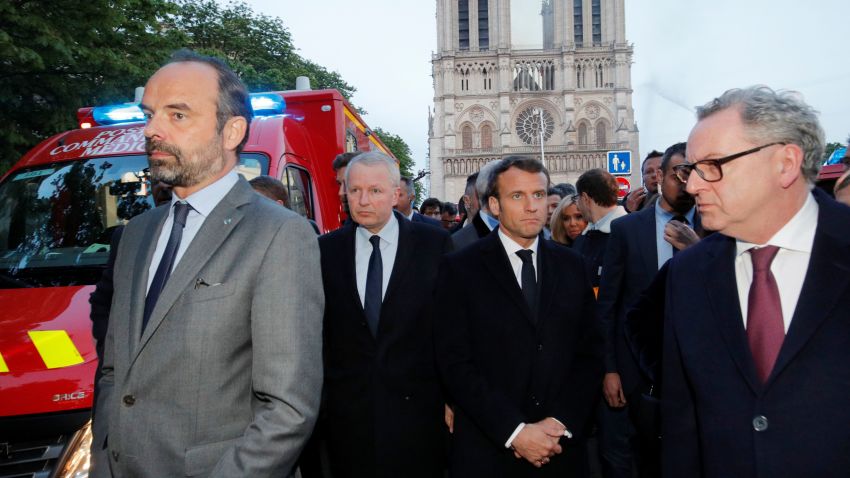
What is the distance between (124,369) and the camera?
1.99m

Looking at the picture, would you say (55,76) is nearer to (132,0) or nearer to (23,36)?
(23,36)

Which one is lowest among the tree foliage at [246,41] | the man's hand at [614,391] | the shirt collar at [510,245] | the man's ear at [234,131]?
the man's hand at [614,391]

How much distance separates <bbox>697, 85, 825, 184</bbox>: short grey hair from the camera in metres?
1.95

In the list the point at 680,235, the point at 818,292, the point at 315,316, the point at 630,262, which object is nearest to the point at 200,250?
the point at 315,316

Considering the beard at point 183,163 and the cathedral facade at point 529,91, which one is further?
the cathedral facade at point 529,91

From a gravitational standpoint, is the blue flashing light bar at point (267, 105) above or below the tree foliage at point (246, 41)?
below

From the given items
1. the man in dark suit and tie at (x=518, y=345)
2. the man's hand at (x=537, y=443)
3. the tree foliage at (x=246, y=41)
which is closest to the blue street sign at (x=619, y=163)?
the man in dark suit and tie at (x=518, y=345)

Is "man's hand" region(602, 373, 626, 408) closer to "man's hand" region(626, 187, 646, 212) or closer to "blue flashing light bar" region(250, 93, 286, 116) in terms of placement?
"man's hand" region(626, 187, 646, 212)

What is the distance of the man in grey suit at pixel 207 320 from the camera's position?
1908 millimetres

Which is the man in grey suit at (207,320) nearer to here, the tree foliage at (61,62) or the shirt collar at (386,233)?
the shirt collar at (386,233)

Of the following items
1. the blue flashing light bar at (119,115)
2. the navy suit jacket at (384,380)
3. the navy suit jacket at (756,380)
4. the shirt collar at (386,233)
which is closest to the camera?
the navy suit jacket at (756,380)

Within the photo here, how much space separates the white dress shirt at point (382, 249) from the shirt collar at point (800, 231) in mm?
2070

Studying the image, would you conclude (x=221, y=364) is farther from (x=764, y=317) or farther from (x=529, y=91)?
(x=529, y=91)

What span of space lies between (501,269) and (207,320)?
168 centimetres
